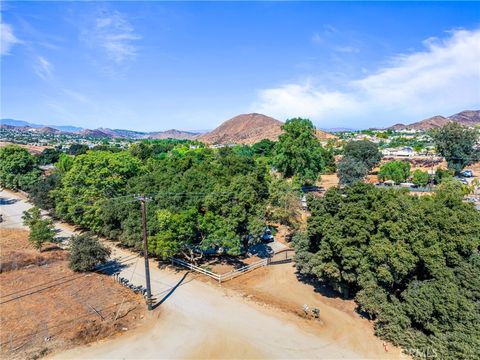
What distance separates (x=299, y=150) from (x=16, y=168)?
40.4 meters

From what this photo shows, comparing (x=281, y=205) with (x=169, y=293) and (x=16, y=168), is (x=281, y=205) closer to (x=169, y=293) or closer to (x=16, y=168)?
(x=169, y=293)

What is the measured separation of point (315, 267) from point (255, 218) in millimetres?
5619

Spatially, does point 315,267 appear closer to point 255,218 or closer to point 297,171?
point 255,218

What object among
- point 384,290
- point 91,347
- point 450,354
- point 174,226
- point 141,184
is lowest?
point 91,347

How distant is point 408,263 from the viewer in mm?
15688

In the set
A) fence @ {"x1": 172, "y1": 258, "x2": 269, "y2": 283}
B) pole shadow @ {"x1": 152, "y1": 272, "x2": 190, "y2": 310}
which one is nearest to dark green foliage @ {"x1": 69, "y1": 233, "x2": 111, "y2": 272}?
fence @ {"x1": 172, "y1": 258, "x2": 269, "y2": 283}

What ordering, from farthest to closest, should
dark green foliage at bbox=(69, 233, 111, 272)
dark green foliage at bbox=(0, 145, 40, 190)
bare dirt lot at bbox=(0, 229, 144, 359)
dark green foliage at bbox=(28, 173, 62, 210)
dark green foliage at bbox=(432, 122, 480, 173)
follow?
1. dark green foliage at bbox=(432, 122, 480, 173)
2. dark green foliage at bbox=(0, 145, 40, 190)
3. dark green foliage at bbox=(28, 173, 62, 210)
4. dark green foliage at bbox=(69, 233, 111, 272)
5. bare dirt lot at bbox=(0, 229, 144, 359)

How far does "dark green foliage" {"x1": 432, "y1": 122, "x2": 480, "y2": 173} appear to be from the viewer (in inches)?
2366

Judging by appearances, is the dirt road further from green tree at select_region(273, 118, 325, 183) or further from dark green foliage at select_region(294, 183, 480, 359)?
green tree at select_region(273, 118, 325, 183)

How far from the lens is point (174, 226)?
2089 centimetres

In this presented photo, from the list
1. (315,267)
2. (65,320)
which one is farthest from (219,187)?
(65,320)

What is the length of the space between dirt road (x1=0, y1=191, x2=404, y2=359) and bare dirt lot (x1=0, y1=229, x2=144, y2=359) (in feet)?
3.57

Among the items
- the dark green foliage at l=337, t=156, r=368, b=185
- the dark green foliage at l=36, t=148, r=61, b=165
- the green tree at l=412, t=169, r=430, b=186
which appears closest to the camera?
the dark green foliage at l=337, t=156, r=368, b=185

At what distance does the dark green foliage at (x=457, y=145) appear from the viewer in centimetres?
6009
